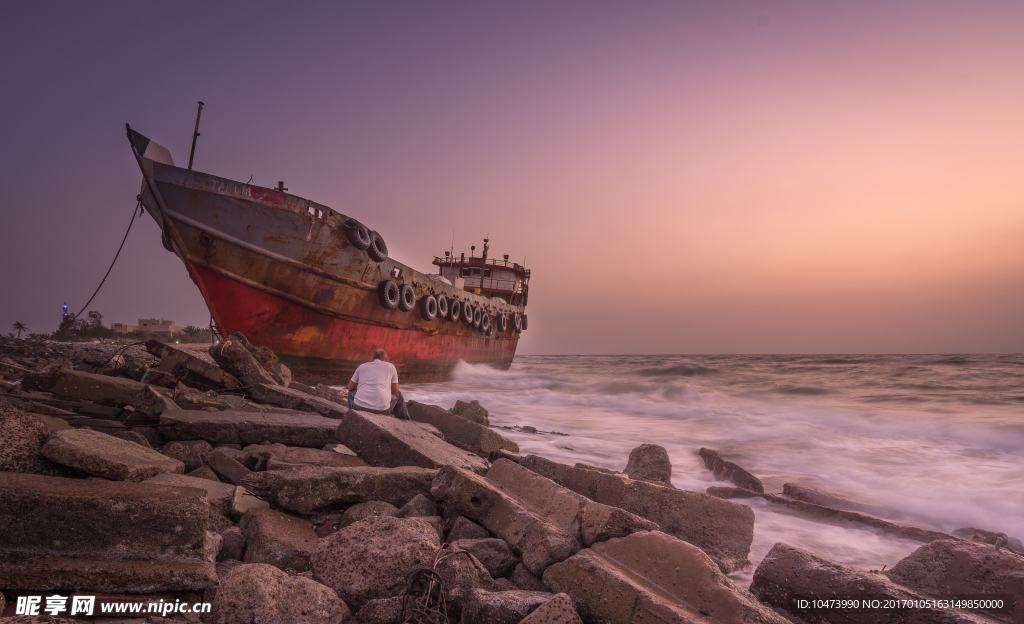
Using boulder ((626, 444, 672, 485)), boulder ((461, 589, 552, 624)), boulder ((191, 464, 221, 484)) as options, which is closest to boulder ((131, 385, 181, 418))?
boulder ((191, 464, 221, 484))

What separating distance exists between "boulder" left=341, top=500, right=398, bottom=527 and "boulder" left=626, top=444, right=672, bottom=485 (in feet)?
9.51

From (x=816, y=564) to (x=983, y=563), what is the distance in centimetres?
86

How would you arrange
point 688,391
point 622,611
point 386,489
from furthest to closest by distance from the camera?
point 688,391
point 386,489
point 622,611

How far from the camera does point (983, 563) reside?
238 centimetres

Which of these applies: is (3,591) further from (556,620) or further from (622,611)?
(622,611)

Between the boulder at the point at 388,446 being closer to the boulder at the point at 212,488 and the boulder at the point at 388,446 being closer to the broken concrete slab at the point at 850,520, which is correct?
the boulder at the point at 212,488

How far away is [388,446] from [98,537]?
199 centimetres

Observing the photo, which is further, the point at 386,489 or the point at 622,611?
the point at 386,489

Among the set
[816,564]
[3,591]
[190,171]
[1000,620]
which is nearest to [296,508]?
[3,591]

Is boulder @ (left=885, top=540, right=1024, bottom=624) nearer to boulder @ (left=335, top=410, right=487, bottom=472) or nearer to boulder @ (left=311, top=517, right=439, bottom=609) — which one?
boulder @ (left=311, top=517, right=439, bottom=609)

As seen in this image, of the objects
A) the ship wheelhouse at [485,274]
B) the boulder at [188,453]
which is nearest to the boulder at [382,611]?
the boulder at [188,453]

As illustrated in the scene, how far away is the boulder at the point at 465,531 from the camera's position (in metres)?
2.64

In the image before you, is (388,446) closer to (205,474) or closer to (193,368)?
(205,474)

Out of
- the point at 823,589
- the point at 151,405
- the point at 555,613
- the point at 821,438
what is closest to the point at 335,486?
the point at 555,613
